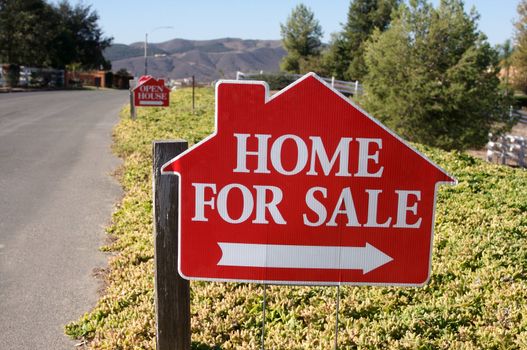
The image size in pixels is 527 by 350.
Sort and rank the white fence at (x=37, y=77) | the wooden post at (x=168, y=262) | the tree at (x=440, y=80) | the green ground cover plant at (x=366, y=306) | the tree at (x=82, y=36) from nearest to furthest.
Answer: the wooden post at (x=168, y=262) → the green ground cover plant at (x=366, y=306) → the tree at (x=440, y=80) → the white fence at (x=37, y=77) → the tree at (x=82, y=36)

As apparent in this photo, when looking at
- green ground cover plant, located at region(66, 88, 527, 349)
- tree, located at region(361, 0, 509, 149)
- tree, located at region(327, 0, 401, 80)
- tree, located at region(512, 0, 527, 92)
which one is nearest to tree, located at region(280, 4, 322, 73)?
tree, located at region(327, 0, 401, 80)

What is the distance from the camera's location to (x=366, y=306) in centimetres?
479

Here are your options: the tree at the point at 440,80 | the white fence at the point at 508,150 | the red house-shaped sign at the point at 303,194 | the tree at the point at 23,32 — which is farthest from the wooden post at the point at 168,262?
the tree at the point at 23,32

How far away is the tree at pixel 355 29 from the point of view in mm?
53062

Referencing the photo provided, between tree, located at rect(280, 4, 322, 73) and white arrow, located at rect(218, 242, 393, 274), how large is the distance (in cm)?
5595

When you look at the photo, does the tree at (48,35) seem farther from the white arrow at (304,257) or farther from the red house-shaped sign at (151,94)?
the white arrow at (304,257)

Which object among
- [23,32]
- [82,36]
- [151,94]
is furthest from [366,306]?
[82,36]

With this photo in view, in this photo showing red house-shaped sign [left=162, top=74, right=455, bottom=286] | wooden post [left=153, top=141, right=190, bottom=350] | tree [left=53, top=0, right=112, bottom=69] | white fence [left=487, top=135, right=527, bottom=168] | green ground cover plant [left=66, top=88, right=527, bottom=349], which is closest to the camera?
red house-shaped sign [left=162, top=74, right=455, bottom=286]

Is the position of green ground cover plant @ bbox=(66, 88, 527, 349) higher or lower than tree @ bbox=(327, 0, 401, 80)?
lower

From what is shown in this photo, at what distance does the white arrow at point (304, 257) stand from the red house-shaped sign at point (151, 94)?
51.2 ft

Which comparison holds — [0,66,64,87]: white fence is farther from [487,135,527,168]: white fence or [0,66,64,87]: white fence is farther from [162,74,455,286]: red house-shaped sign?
[162,74,455,286]: red house-shaped sign

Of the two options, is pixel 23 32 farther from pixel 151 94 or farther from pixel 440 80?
pixel 440 80

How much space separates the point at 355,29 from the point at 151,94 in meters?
39.9

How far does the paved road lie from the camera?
5.01 metres
